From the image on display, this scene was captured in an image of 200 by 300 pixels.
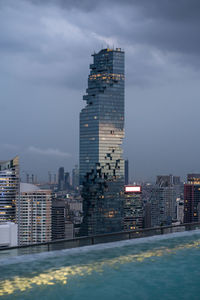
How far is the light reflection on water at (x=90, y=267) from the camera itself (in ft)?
30.6

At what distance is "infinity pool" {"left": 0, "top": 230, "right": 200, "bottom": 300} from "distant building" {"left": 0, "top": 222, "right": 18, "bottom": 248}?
1.33 m

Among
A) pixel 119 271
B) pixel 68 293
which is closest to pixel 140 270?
pixel 119 271

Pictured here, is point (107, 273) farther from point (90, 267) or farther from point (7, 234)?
point (7, 234)

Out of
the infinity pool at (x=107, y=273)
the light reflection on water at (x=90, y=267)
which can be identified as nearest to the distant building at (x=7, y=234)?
the infinity pool at (x=107, y=273)

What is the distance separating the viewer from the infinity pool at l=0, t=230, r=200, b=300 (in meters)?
8.88

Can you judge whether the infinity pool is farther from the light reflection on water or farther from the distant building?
the distant building

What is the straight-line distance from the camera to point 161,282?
983 centimetres

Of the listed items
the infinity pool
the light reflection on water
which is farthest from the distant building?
the light reflection on water

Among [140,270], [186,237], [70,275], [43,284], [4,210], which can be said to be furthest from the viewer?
[4,210]

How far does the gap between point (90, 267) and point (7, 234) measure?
10.4 ft

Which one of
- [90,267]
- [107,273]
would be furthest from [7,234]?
[107,273]

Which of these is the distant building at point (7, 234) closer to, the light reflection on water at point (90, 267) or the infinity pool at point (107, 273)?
the infinity pool at point (107, 273)

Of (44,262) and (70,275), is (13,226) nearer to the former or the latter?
(44,262)

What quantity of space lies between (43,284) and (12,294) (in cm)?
A: 94
